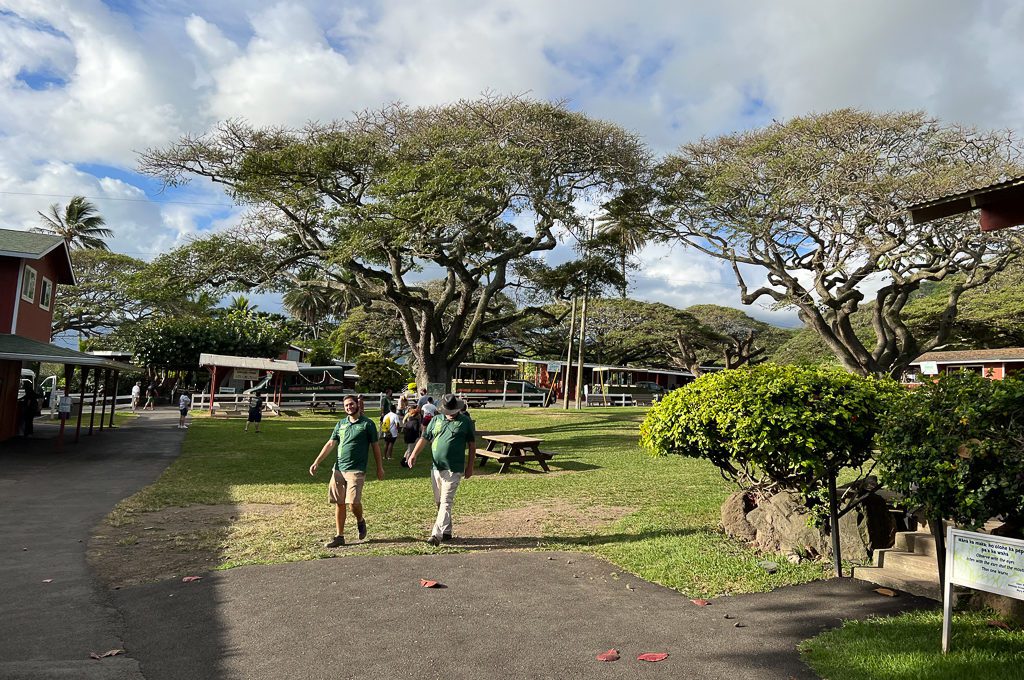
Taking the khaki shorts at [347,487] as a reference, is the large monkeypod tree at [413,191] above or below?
above

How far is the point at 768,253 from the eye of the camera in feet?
77.3

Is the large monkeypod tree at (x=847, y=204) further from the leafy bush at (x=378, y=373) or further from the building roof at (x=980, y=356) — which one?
the leafy bush at (x=378, y=373)

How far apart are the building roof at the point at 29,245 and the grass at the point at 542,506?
7.09 metres

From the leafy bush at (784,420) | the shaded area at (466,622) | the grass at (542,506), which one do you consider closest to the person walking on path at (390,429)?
the grass at (542,506)

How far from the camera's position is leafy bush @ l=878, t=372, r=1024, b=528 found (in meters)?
4.58

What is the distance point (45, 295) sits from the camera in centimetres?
2184

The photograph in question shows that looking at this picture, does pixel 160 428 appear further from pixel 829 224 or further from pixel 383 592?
pixel 829 224

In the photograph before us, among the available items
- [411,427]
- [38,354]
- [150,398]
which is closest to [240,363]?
[150,398]

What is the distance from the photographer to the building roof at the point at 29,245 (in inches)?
749

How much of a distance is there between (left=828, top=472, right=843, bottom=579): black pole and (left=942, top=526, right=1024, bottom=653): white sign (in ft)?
6.57

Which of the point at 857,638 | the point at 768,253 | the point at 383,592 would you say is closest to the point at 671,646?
the point at 857,638

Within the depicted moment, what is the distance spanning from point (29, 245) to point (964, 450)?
908 inches

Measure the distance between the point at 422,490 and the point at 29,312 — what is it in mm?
15637

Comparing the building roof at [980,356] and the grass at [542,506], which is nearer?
the grass at [542,506]
